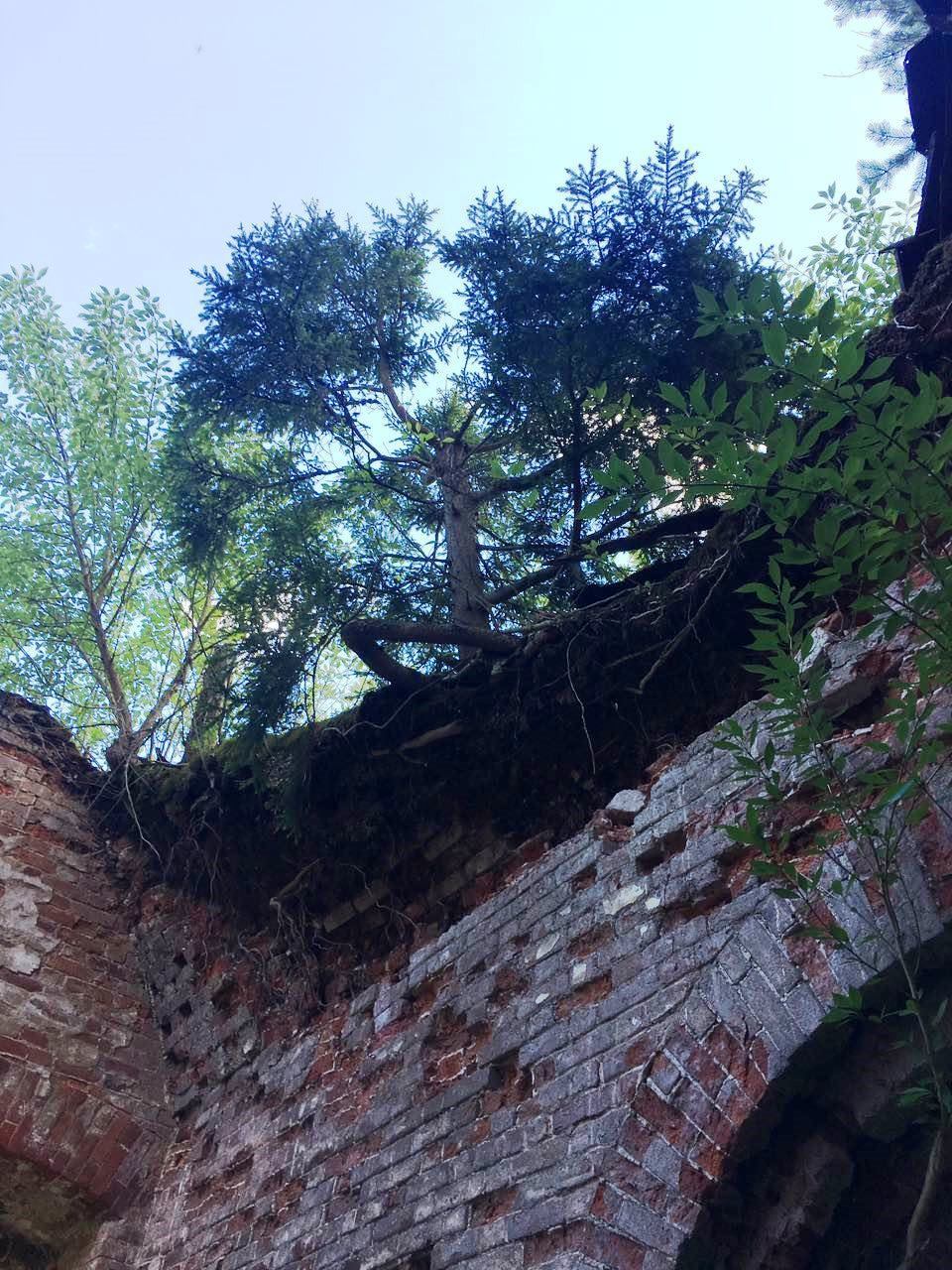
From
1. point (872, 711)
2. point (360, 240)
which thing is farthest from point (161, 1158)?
point (360, 240)

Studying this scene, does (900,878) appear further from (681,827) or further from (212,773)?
(212,773)

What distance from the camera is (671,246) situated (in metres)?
5.66

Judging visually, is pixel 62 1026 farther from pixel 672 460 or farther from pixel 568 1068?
pixel 672 460

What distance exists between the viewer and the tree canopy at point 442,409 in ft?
17.3

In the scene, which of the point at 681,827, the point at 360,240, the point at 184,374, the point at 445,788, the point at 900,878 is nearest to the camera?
the point at 900,878

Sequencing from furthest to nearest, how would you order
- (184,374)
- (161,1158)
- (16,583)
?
(16,583), (184,374), (161,1158)

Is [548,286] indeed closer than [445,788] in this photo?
No

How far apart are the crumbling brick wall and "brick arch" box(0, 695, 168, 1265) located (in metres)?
0.53

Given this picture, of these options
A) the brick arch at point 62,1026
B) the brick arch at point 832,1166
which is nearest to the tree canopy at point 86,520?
the brick arch at point 62,1026

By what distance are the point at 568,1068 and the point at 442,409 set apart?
17.1ft

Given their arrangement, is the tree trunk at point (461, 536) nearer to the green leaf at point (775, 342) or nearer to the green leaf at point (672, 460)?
the green leaf at point (672, 460)

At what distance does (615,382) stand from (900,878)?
3.58m

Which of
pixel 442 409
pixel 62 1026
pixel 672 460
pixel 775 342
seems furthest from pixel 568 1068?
pixel 442 409

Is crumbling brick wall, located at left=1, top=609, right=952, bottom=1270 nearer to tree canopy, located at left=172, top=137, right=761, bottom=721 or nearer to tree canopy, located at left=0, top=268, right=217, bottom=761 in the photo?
tree canopy, located at left=172, top=137, right=761, bottom=721
